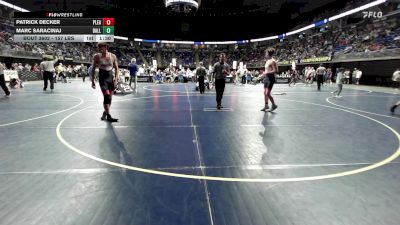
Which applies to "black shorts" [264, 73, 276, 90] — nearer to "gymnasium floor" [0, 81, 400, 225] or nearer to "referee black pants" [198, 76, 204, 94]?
"gymnasium floor" [0, 81, 400, 225]

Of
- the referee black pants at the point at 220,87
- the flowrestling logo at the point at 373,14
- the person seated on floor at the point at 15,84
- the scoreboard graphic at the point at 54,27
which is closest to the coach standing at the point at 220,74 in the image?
the referee black pants at the point at 220,87

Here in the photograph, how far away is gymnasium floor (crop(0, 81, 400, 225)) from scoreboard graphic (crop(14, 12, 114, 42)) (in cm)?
1687

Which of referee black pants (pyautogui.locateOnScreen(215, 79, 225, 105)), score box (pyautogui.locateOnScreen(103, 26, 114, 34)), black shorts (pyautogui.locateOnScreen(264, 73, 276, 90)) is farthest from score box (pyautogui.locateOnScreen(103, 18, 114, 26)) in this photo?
black shorts (pyautogui.locateOnScreen(264, 73, 276, 90))

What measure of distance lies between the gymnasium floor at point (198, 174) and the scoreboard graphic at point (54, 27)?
16.9m

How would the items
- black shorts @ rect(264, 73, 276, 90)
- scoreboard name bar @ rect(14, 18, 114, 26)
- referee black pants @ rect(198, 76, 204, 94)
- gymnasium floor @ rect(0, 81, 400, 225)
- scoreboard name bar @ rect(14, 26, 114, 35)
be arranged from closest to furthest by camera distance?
Answer: 1. gymnasium floor @ rect(0, 81, 400, 225)
2. black shorts @ rect(264, 73, 276, 90)
3. referee black pants @ rect(198, 76, 204, 94)
4. scoreboard name bar @ rect(14, 18, 114, 26)
5. scoreboard name bar @ rect(14, 26, 114, 35)

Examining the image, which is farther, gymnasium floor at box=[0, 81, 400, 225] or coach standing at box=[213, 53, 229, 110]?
coach standing at box=[213, 53, 229, 110]

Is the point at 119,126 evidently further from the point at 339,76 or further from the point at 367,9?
the point at 367,9

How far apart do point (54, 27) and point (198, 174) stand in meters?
22.4

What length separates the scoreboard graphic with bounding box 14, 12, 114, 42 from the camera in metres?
21.0

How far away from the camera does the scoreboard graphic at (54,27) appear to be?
68.9 feet

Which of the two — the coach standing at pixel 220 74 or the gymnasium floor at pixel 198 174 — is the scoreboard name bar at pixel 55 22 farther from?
the gymnasium floor at pixel 198 174

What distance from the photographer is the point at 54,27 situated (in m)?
21.3

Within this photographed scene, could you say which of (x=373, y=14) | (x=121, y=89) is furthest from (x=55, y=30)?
(x=373, y=14)

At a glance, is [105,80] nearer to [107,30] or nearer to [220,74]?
[220,74]
